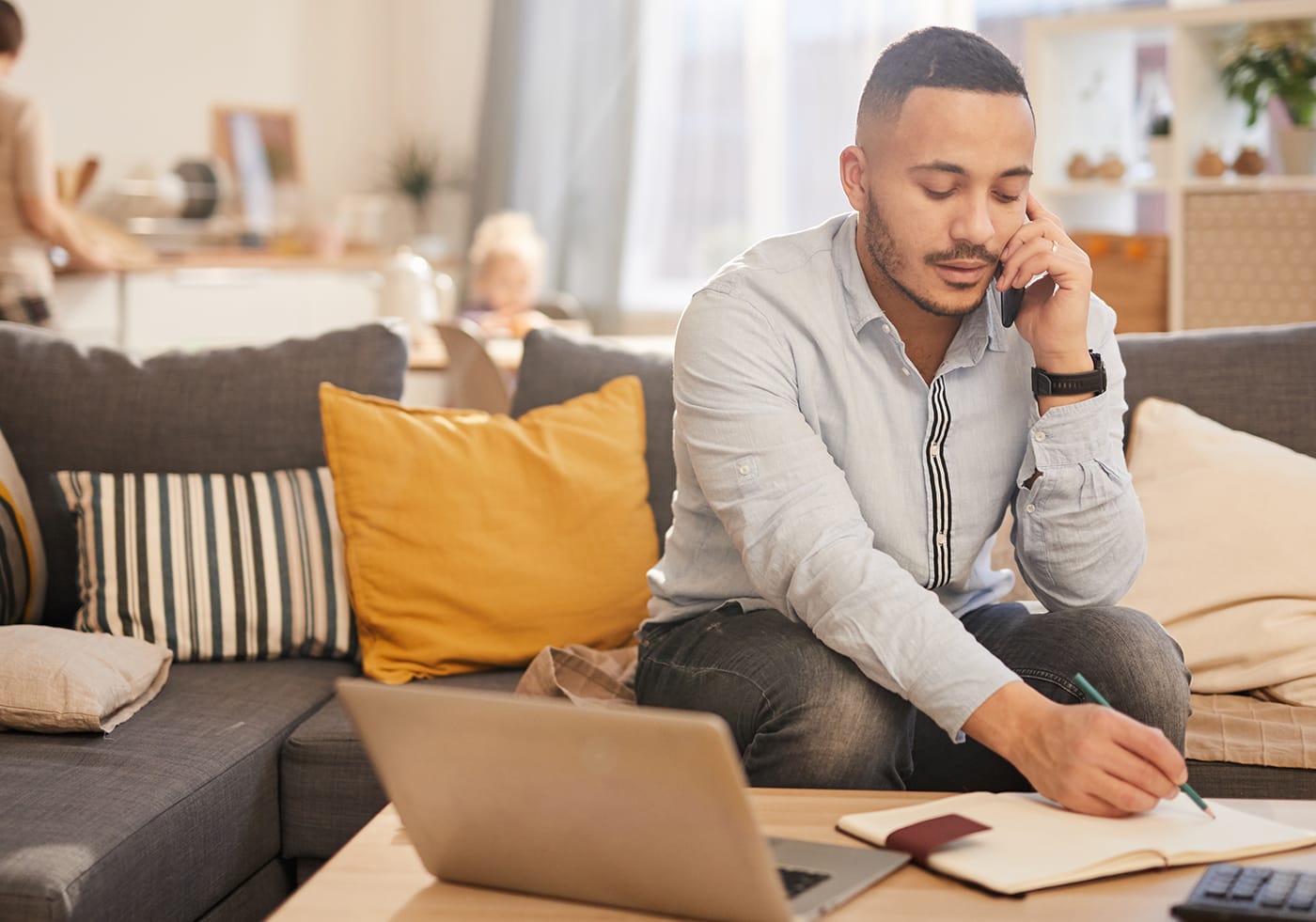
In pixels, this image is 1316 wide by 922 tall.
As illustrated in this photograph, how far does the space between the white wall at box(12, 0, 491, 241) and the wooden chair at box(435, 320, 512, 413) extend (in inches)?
110

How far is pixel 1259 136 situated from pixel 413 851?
3.94 metres

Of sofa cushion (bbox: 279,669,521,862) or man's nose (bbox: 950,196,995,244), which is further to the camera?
sofa cushion (bbox: 279,669,521,862)

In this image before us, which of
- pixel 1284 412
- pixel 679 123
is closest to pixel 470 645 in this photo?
pixel 1284 412

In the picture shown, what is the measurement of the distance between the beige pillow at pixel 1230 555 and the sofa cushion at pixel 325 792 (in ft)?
3.37

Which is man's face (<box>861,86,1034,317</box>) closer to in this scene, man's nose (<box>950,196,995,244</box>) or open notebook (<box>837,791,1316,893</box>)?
man's nose (<box>950,196,995,244</box>)

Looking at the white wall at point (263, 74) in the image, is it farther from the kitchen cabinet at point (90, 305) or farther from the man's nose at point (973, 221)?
the man's nose at point (973, 221)

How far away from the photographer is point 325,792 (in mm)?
1866

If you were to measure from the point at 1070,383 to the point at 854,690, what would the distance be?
426 mm

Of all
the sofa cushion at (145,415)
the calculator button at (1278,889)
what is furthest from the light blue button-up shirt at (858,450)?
the sofa cushion at (145,415)

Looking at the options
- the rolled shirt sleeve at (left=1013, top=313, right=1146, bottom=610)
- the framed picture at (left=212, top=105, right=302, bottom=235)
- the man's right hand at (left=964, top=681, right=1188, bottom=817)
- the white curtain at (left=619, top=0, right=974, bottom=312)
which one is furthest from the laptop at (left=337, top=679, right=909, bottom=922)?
the framed picture at (left=212, top=105, right=302, bottom=235)

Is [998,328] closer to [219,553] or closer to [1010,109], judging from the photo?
[1010,109]

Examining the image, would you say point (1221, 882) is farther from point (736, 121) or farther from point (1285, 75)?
point (736, 121)

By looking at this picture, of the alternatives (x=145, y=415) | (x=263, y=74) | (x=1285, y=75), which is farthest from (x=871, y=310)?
(x=263, y=74)

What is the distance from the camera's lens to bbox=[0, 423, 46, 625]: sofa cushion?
83.0 inches
